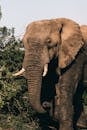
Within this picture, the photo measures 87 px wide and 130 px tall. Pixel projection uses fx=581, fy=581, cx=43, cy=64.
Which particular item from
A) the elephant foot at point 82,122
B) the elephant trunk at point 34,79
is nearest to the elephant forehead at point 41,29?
the elephant trunk at point 34,79

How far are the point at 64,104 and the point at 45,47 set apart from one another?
1.28 m

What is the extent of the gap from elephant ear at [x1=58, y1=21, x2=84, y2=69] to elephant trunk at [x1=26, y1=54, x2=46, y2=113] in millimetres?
720

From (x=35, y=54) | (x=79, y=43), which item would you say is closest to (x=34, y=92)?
(x=35, y=54)

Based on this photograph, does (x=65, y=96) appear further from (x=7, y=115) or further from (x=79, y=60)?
(x=7, y=115)

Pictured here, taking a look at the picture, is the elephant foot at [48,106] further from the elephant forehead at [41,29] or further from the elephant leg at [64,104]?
the elephant forehead at [41,29]

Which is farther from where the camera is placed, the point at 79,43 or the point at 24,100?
the point at 24,100

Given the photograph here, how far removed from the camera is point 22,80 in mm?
12953

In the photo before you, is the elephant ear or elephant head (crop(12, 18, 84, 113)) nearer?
elephant head (crop(12, 18, 84, 113))

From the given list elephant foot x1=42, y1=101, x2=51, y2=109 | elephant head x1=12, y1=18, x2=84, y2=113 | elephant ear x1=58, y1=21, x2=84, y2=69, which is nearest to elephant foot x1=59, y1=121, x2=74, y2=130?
elephant foot x1=42, y1=101, x2=51, y2=109

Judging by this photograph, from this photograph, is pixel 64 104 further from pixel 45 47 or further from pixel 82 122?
pixel 45 47

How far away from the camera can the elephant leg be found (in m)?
11.5

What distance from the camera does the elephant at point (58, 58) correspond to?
431 inches

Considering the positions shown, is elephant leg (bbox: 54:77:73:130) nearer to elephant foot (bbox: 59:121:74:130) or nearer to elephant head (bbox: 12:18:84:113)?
elephant foot (bbox: 59:121:74:130)

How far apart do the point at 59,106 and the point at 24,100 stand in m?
1.43
